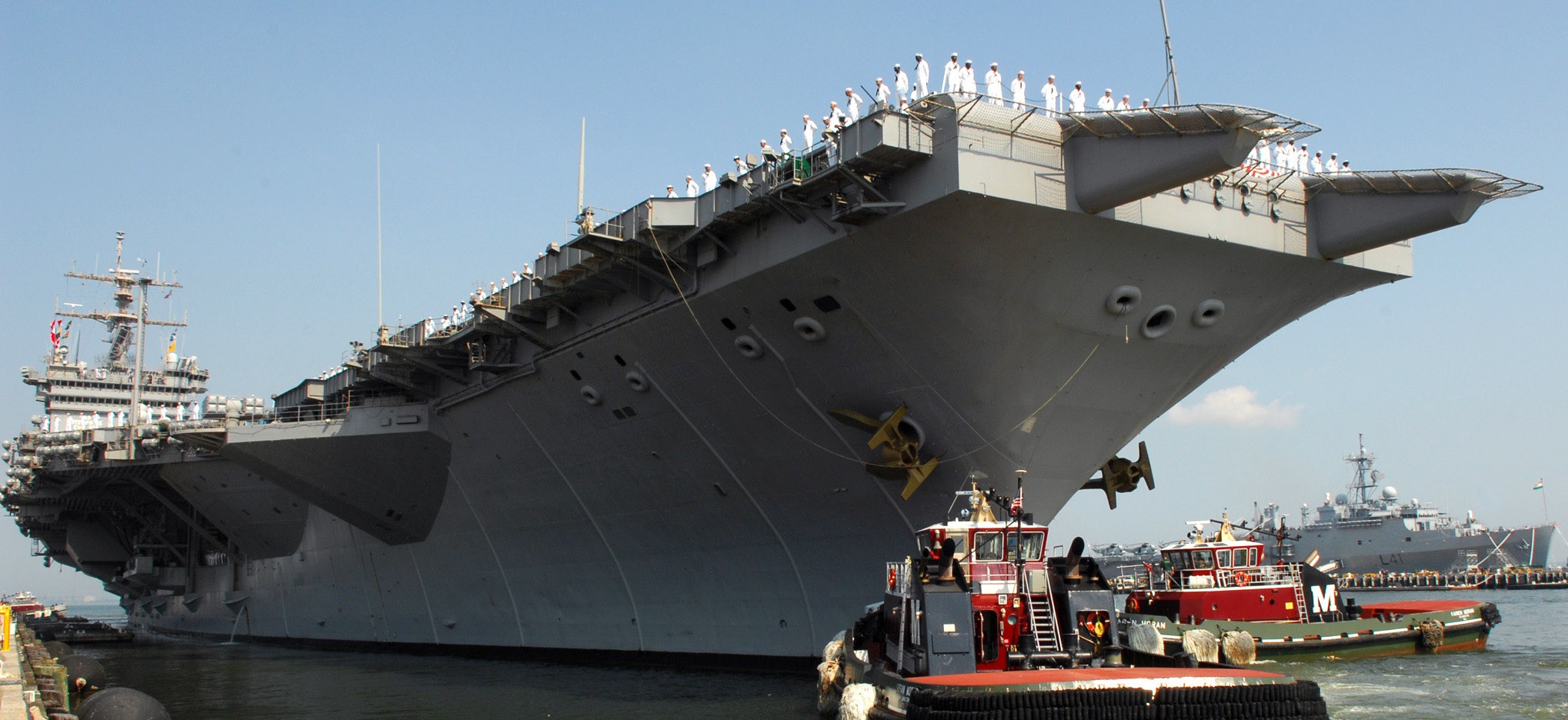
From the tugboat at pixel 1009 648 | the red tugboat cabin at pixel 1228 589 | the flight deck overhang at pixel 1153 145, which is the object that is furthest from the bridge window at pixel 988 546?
the red tugboat cabin at pixel 1228 589

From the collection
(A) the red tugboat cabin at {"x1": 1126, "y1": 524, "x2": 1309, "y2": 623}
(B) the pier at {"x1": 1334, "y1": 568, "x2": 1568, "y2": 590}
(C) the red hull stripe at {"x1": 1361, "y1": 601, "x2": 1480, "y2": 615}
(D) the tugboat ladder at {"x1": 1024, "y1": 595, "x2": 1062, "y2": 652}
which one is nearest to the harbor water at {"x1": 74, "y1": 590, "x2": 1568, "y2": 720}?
(C) the red hull stripe at {"x1": 1361, "y1": 601, "x2": 1480, "y2": 615}

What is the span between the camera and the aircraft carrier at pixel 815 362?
531 inches

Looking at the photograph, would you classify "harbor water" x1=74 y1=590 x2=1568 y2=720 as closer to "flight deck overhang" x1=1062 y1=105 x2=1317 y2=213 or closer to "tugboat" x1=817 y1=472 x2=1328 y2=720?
"tugboat" x1=817 y1=472 x2=1328 y2=720

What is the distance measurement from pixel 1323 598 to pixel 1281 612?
5.25 ft

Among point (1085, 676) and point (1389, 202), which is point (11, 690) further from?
point (1389, 202)

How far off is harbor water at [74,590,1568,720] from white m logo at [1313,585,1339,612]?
1777 millimetres

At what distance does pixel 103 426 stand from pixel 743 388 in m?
28.4

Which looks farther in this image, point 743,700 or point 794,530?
point 794,530

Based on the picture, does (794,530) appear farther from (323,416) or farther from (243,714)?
(323,416)

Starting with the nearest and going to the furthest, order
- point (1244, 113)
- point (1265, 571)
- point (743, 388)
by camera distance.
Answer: point (1244, 113) < point (743, 388) < point (1265, 571)

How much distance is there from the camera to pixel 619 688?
62.6 ft

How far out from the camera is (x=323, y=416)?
27.3 meters

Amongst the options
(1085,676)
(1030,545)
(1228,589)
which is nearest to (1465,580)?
(1228,589)

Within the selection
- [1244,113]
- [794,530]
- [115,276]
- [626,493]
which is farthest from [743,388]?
[115,276]
